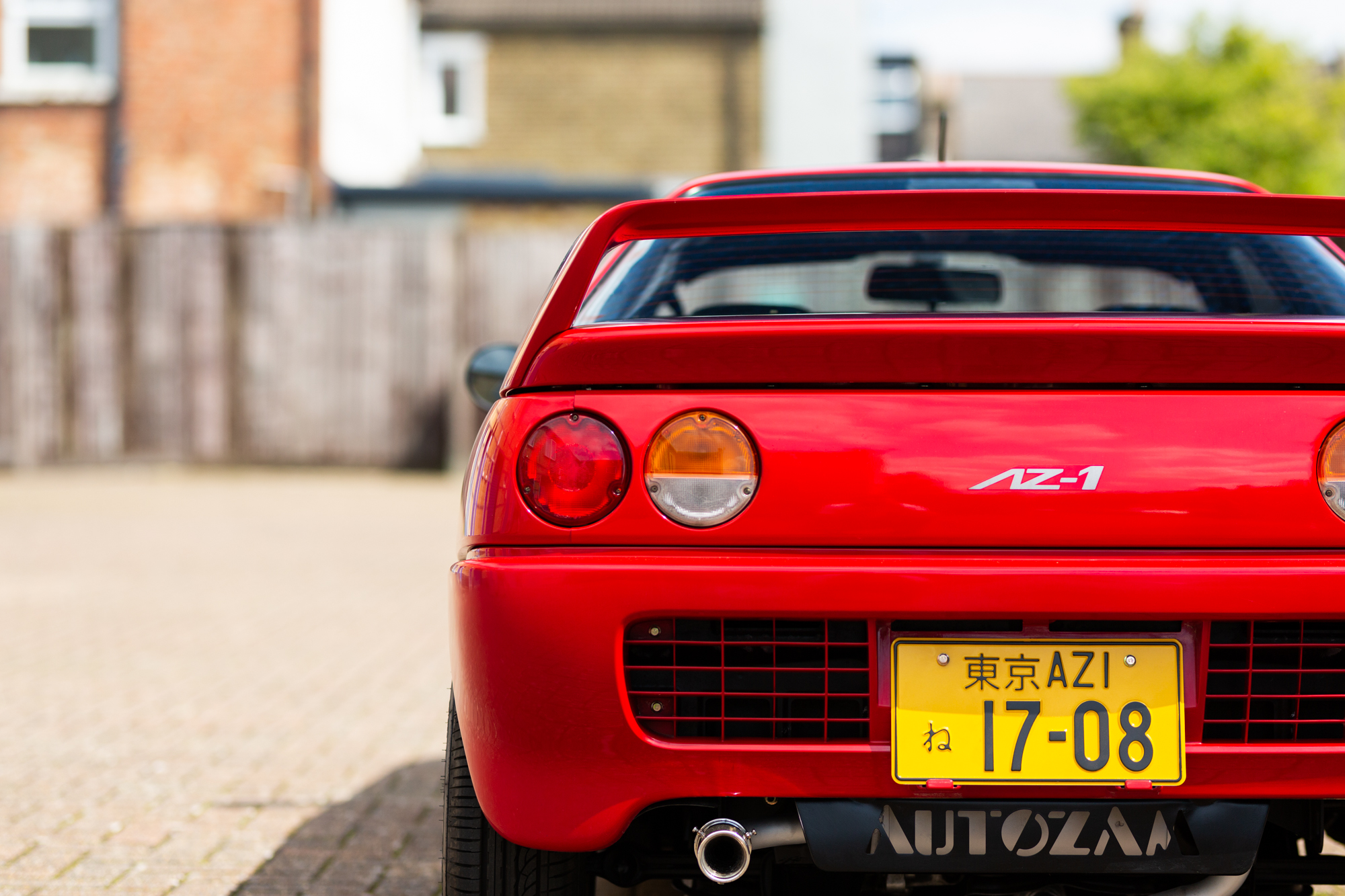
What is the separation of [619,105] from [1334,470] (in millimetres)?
21379

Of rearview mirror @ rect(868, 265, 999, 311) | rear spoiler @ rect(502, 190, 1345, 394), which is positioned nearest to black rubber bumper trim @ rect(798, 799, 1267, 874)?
rear spoiler @ rect(502, 190, 1345, 394)

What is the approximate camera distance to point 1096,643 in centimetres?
190

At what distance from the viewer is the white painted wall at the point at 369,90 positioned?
1705 centimetres

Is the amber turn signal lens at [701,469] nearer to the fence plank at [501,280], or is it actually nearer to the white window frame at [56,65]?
the fence plank at [501,280]

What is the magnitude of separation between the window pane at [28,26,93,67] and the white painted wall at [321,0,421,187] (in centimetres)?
297

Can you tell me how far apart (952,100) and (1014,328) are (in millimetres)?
45361

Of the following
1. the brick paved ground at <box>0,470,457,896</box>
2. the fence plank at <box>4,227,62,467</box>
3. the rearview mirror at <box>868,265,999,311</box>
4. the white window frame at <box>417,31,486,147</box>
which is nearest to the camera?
the rearview mirror at <box>868,265,999,311</box>

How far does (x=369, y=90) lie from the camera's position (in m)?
18.9

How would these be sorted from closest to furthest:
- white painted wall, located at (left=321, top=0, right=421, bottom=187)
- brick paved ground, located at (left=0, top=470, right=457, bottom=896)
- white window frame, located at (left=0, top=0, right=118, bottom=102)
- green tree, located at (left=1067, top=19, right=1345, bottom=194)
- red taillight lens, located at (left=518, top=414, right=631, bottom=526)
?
red taillight lens, located at (left=518, top=414, right=631, bottom=526) < brick paved ground, located at (left=0, top=470, right=457, bottom=896) < white window frame, located at (left=0, top=0, right=118, bottom=102) < white painted wall, located at (left=321, top=0, right=421, bottom=187) < green tree, located at (left=1067, top=19, right=1345, bottom=194)

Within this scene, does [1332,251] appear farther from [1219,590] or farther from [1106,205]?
[1219,590]

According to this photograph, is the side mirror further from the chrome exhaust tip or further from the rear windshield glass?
the chrome exhaust tip

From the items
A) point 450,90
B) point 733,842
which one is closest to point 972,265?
point 733,842

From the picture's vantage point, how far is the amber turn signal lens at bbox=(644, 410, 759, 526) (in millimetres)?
1962

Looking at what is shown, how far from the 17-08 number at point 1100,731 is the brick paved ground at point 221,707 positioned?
1.62 metres
